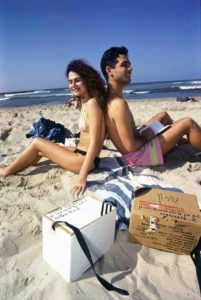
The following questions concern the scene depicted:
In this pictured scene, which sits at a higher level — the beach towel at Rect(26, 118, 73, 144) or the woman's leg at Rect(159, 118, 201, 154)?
the woman's leg at Rect(159, 118, 201, 154)

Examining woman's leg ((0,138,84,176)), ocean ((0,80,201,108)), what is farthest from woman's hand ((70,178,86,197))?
ocean ((0,80,201,108))

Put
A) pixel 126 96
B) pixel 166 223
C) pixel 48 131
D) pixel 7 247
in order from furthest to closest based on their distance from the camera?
pixel 126 96
pixel 48 131
pixel 7 247
pixel 166 223

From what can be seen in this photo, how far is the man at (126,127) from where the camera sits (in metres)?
3.14

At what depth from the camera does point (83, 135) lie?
10.8ft

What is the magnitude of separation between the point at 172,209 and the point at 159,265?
1.34 feet

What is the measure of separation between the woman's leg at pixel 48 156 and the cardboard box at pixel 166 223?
117 cm

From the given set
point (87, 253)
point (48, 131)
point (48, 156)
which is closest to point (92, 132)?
point (48, 156)

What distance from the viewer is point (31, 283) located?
182cm

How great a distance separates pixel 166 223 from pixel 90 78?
1.80 m

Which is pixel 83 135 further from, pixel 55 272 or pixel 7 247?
pixel 55 272

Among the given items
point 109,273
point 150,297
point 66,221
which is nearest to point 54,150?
point 66,221

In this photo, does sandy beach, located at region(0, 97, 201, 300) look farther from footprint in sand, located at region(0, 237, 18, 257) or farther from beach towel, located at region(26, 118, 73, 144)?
beach towel, located at region(26, 118, 73, 144)

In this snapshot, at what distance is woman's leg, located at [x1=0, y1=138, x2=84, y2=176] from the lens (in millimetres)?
3213

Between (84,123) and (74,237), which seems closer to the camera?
(74,237)
